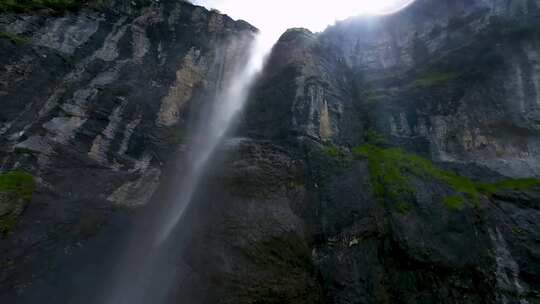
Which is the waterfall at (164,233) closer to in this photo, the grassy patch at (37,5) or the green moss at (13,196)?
the green moss at (13,196)

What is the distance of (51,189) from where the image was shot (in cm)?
1415

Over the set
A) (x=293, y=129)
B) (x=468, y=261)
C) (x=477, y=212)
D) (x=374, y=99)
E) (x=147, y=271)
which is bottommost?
(x=147, y=271)

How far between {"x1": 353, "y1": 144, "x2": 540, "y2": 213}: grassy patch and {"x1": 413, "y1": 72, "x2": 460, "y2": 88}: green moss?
623 cm

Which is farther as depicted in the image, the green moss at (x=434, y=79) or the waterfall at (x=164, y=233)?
the green moss at (x=434, y=79)

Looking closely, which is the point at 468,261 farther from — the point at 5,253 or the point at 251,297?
the point at 5,253

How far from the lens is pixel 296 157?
56.0 feet

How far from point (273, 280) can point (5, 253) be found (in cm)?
966

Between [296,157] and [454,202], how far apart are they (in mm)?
7477

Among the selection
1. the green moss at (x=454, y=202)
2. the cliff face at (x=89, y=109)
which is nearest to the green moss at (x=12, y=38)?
the cliff face at (x=89, y=109)

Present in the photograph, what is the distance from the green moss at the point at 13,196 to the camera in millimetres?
12527

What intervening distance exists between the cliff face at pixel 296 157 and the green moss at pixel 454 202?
0.14 meters

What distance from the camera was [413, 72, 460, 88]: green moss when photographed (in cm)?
2180

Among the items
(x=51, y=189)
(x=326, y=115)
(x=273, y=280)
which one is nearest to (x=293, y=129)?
(x=326, y=115)

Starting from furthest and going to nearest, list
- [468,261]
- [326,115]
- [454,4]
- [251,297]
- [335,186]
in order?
[454,4] < [326,115] < [335,186] < [468,261] < [251,297]
